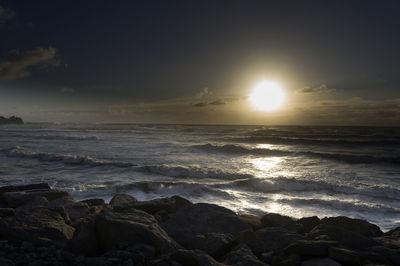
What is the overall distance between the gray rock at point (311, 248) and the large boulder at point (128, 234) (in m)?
2.01

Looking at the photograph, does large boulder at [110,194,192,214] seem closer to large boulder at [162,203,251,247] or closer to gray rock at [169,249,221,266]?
large boulder at [162,203,251,247]

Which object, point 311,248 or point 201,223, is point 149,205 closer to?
point 201,223

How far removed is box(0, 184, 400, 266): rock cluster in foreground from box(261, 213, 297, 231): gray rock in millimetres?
778

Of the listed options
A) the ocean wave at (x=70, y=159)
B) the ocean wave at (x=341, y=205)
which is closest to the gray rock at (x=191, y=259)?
the ocean wave at (x=341, y=205)

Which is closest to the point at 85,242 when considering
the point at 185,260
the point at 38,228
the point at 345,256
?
the point at 38,228

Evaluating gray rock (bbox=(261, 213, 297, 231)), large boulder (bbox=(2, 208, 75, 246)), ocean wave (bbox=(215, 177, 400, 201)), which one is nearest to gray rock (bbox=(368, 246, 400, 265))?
gray rock (bbox=(261, 213, 297, 231))

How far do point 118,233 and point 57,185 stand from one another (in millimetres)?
9100

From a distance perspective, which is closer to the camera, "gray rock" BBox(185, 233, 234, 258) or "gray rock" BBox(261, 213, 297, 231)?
"gray rock" BBox(185, 233, 234, 258)

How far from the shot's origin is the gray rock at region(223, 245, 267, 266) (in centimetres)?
412

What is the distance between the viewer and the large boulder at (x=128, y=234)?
4.48 metres

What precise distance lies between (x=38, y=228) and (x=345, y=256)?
5.08 m

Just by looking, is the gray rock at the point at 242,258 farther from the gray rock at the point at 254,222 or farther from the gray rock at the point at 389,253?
the gray rock at the point at 389,253

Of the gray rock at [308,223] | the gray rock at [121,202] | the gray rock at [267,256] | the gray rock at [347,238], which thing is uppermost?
the gray rock at [347,238]

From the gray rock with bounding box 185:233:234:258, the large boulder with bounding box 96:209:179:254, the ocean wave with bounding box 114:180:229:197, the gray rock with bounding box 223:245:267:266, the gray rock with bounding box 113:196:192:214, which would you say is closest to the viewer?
the gray rock with bounding box 223:245:267:266
